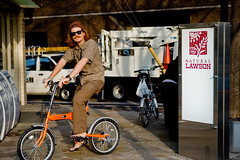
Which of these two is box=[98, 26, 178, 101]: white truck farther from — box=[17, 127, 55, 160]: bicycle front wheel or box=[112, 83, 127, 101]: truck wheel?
box=[17, 127, 55, 160]: bicycle front wheel

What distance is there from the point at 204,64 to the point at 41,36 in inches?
716

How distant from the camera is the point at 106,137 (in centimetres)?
537

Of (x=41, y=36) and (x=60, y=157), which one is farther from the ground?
(x=41, y=36)

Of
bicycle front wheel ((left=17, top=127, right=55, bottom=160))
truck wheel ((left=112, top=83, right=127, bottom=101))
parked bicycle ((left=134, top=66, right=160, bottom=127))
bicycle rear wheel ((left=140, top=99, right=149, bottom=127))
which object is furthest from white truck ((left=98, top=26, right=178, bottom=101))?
bicycle front wheel ((left=17, top=127, right=55, bottom=160))

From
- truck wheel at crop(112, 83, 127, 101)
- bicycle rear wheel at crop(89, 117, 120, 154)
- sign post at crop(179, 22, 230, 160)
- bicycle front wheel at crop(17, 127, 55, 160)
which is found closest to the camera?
bicycle front wheel at crop(17, 127, 55, 160)

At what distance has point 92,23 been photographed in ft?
66.7

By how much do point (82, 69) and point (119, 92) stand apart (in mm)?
8604

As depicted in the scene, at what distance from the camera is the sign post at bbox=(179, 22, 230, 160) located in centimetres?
491

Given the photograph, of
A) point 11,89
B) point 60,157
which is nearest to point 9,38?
point 11,89

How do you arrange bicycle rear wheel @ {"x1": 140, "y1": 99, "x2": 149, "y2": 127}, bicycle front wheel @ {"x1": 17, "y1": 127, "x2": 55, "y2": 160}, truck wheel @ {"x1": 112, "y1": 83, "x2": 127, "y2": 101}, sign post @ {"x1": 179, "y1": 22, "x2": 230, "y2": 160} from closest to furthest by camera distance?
bicycle front wheel @ {"x1": 17, "y1": 127, "x2": 55, "y2": 160}, sign post @ {"x1": 179, "y1": 22, "x2": 230, "y2": 160}, bicycle rear wheel @ {"x1": 140, "y1": 99, "x2": 149, "y2": 127}, truck wheel @ {"x1": 112, "y1": 83, "x2": 127, "y2": 101}

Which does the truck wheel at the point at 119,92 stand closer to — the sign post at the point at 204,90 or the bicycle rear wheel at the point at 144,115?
the bicycle rear wheel at the point at 144,115

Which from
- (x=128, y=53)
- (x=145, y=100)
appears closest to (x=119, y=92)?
(x=128, y=53)

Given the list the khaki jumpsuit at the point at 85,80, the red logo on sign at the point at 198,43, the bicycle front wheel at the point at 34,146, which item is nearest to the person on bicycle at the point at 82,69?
the khaki jumpsuit at the point at 85,80

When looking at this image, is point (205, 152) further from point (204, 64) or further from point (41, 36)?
point (41, 36)
